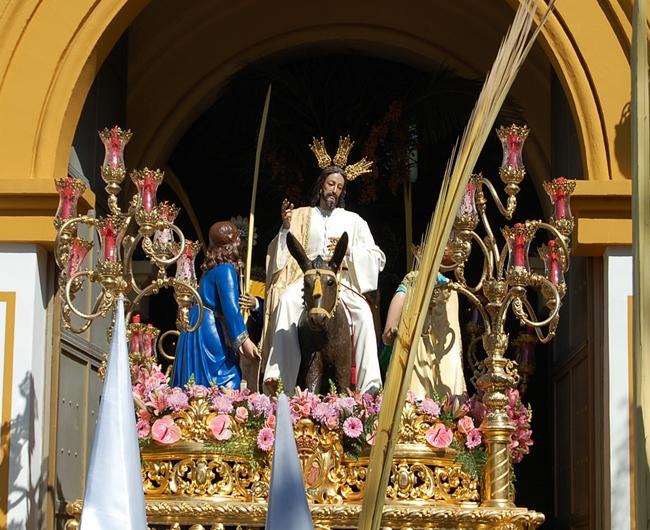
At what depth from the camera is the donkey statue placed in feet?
28.1

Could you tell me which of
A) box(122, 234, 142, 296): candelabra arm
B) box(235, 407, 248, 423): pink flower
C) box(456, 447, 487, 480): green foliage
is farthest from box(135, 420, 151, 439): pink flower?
box(456, 447, 487, 480): green foliage

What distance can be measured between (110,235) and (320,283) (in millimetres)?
1384

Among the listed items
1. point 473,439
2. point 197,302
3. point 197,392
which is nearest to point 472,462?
point 473,439

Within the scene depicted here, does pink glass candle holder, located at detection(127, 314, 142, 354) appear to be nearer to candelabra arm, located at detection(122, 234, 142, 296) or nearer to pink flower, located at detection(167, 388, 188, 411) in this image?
Answer: candelabra arm, located at detection(122, 234, 142, 296)

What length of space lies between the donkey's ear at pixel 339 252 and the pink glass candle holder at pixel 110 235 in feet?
4.60

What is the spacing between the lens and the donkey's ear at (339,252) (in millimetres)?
8711

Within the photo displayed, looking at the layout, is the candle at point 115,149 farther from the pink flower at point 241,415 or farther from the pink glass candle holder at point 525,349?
the pink glass candle holder at point 525,349

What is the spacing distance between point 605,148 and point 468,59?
3.79 m

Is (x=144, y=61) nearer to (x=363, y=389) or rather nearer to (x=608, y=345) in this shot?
(x=363, y=389)

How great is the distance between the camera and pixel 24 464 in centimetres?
855

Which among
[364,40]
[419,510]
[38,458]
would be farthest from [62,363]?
[364,40]

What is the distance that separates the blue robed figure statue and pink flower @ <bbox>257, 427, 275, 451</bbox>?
99 cm

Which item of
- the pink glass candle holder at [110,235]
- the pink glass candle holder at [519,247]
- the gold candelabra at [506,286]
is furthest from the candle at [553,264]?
the pink glass candle holder at [110,235]

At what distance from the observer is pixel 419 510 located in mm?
8008
